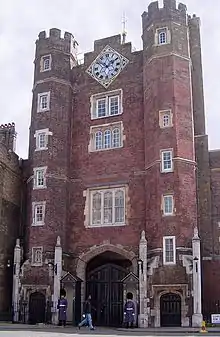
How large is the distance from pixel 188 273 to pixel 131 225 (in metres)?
5.35

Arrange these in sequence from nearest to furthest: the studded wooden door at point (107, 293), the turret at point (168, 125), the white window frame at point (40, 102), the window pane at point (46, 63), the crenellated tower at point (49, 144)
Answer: the turret at point (168, 125) < the studded wooden door at point (107, 293) < the crenellated tower at point (49, 144) < the white window frame at point (40, 102) < the window pane at point (46, 63)

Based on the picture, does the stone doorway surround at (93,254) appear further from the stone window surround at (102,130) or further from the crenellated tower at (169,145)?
the stone window surround at (102,130)

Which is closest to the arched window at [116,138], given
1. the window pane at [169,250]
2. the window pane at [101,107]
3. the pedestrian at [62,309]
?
the window pane at [101,107]

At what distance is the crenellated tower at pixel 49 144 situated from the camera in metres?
33.1

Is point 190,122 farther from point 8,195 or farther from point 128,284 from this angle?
point 8,195

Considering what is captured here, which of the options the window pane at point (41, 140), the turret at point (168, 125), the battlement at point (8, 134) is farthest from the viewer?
the battlement at point (8, 134)

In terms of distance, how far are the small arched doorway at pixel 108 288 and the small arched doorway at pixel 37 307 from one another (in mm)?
2970

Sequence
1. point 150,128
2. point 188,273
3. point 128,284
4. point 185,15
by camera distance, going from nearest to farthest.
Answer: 1. point 188,273
2. point 128,284
3. point 150,128
4. point 185,15

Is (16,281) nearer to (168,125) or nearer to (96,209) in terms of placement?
(96,209)

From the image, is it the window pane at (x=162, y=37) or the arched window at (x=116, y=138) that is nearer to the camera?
the window pane at (x=162, y=37)

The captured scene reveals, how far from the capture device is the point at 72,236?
111 ft

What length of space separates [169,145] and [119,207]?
17.5 feet

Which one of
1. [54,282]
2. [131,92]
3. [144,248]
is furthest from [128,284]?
[131,92]

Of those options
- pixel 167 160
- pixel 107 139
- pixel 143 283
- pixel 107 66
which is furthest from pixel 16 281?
pixel 107 66
